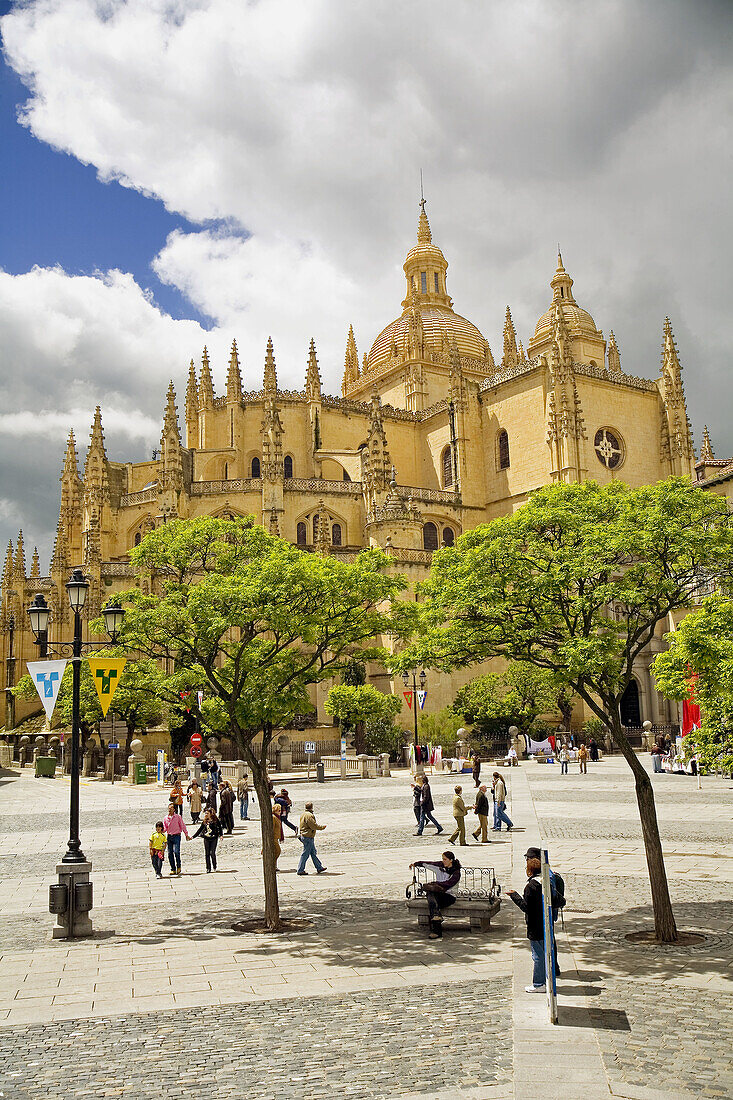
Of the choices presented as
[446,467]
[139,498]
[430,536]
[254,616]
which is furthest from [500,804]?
[139,498]

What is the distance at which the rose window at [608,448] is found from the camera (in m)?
51.4

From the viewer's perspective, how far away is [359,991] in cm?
844

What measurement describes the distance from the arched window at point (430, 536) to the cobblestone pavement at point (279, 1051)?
4466cm

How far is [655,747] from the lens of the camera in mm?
39406

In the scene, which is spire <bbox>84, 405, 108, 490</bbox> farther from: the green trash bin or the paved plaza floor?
the paved plaza floor

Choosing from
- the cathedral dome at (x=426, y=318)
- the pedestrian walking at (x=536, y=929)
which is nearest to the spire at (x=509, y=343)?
the cathedral dome at (x=426, y=318)

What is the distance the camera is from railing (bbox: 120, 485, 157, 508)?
54.5m

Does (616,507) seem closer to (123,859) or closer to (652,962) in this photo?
(652,962)

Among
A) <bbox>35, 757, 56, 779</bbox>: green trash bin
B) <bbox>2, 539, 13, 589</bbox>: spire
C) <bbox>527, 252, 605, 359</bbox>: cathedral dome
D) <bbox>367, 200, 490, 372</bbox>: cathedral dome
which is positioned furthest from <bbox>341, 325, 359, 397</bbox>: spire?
<bbox>35, 757, 56, 779</bbox>: green trash bin

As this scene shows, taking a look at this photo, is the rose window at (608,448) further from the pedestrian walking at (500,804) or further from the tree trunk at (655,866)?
the tree trunk at (655,866)

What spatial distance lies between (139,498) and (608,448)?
91.1 ft

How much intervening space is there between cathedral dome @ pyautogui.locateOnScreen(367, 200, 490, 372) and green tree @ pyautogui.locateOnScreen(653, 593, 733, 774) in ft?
178

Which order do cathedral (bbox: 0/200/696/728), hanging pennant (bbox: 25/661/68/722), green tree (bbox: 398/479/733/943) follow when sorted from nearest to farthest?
green tree (bbox: 398/479/733/943)
hanging pennant (bbox: 25/661/68/722)
cathedral (bbox: 0/200/696/728)

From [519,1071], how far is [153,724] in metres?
38.7
